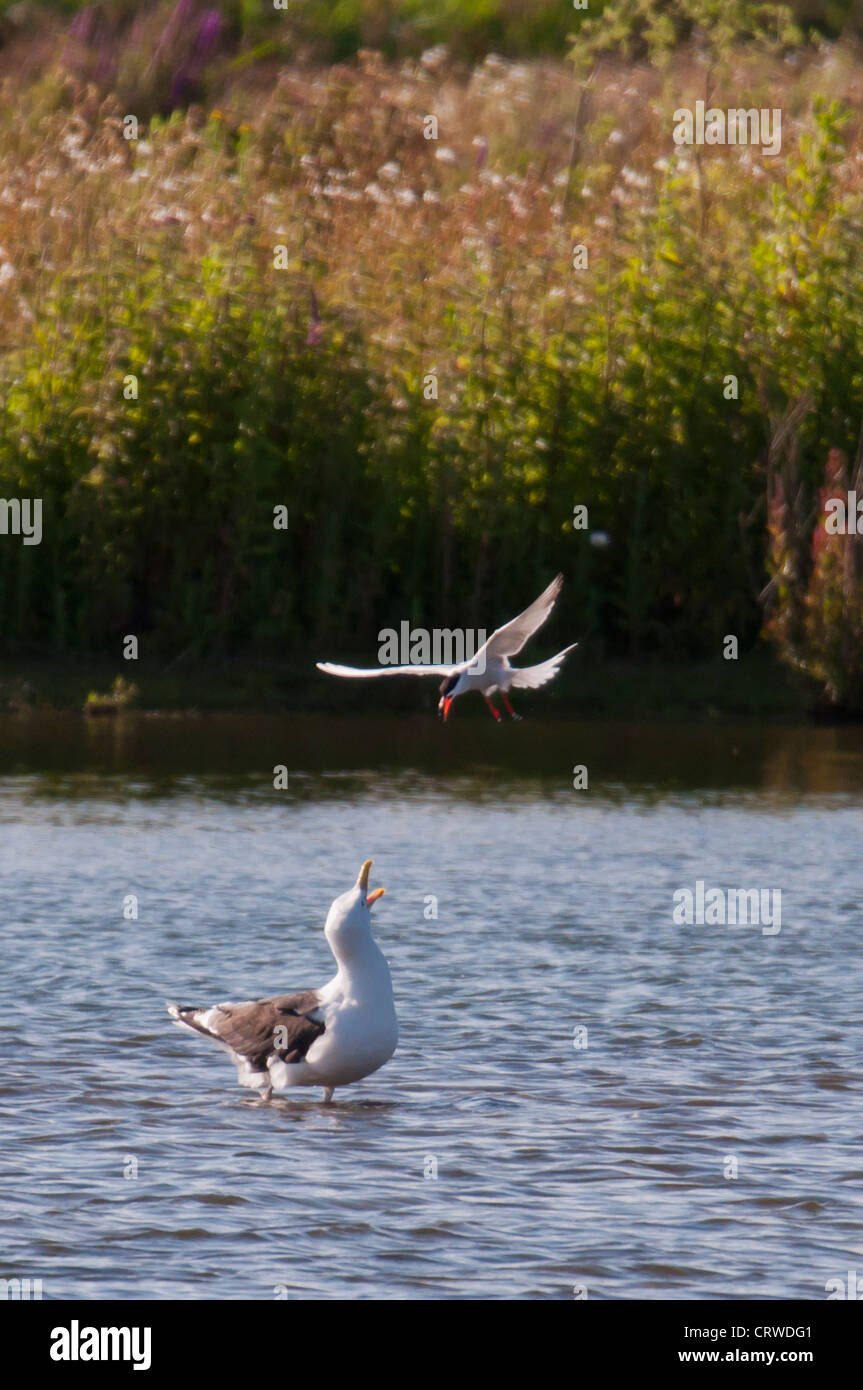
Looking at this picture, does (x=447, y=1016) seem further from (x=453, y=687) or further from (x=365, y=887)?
(x=453, y=687)

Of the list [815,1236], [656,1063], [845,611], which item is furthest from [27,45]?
[815,1236]

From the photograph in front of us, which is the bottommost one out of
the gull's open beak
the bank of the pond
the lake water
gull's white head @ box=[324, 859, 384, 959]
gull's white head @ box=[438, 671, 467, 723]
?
the lake water

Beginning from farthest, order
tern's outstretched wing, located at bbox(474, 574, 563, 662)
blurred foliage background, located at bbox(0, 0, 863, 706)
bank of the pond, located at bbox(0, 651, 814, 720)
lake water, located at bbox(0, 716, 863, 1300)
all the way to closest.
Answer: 1. blurred foliage background, located at bbox(0, 0, 863, 706)
2. bank of the pond, located at bbox(0, 651, 814, 720)
3. tern's outstretched wing, located at bbox(474, 574, 563, 662)
4. lake water, located at bbox(0, 716, 863, 1300)

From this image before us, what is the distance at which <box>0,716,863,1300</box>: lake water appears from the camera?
7.29 metres

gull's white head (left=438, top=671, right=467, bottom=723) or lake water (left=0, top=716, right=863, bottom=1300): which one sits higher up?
gull's white head (left=438, top=671, right=467, bottom=723)

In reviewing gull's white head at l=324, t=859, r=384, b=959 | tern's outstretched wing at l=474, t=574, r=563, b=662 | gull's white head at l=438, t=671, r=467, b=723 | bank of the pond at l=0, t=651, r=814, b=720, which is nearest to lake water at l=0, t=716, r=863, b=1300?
gull's white head at l=324, t=859, r=384, b=959

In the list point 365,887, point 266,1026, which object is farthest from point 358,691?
point 266,1026

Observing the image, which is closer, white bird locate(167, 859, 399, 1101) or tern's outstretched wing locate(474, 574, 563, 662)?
white bird locate(167, 859, 399, 1101)

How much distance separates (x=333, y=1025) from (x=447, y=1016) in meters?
1.48

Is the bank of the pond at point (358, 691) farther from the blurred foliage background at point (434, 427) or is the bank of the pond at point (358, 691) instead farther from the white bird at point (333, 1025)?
the white bird at point (333, 1025)

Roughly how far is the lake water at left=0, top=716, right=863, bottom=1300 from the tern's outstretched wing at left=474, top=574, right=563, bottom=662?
163 cm

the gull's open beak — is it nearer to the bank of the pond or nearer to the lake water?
the lake water

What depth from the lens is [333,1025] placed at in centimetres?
866

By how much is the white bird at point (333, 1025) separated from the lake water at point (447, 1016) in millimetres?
174
